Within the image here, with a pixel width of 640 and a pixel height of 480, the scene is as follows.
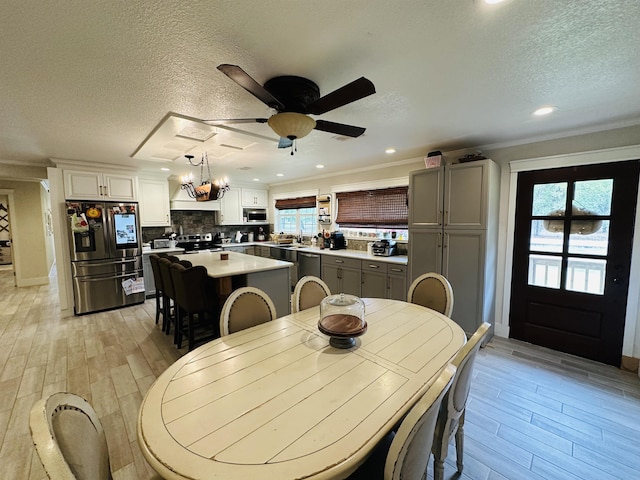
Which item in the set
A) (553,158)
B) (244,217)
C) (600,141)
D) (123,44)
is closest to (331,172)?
(244,217)

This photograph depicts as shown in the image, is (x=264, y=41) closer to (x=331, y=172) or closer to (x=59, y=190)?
(x=331, y=172)

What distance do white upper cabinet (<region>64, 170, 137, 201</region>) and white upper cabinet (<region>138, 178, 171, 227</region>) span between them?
1.40ft

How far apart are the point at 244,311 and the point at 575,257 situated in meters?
3.42

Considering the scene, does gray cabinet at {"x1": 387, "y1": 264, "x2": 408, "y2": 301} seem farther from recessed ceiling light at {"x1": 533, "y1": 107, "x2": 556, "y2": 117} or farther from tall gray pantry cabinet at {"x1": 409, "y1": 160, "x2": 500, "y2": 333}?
recessed ceiling light at {"x1": 533, "y1": 107, "x2": 556, "y2": 117}

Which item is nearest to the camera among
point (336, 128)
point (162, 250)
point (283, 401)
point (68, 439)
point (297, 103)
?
point (68, 439)

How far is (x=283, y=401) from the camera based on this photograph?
3.46 feet

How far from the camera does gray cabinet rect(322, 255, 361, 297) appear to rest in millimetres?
4270

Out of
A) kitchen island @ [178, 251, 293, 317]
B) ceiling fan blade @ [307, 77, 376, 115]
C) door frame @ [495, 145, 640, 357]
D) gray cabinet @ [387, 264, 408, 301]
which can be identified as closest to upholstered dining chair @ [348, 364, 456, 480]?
ceiling fan blade @ [307, 77, 376, 115]

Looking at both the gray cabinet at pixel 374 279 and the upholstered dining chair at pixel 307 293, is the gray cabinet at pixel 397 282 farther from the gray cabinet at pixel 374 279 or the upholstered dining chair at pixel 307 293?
the upholstered dining chair at pixel 307 293

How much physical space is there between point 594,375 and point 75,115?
5.26 metres

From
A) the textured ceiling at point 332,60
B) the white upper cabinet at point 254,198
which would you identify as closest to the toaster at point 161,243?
the white upper cabinet at point 254,198

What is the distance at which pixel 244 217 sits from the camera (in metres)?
6.54

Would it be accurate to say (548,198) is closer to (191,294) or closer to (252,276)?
(252,276)

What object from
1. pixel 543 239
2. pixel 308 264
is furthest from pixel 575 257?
pixel 308 264
